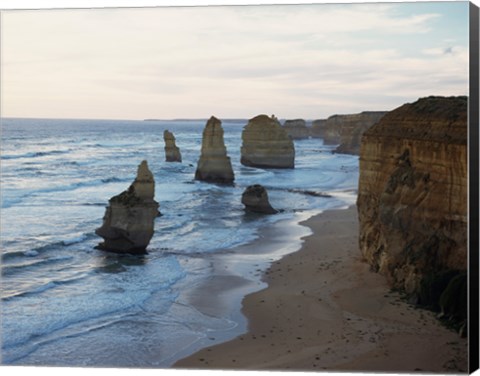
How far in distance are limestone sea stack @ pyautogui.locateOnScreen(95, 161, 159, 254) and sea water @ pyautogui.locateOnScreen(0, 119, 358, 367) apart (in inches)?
17.6

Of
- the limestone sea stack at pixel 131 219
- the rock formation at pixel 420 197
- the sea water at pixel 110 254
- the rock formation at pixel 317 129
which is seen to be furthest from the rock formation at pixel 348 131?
the rock formation at pixel 420 197

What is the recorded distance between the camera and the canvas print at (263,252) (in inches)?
522

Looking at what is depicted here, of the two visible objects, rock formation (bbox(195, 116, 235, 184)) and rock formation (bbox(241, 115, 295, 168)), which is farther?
rock formation (bbox(241, 115, 295, 168))

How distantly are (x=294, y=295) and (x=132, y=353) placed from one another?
4.89m

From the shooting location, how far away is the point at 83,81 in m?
16.1

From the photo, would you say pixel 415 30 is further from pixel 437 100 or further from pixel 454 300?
pixel 454 300

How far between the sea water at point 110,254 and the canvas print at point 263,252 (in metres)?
0.09

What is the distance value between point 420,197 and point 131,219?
31.2 ft

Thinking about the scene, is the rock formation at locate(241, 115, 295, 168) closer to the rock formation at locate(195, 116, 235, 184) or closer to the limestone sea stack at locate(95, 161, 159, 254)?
the rock formation at locate(195, 116, 235, 184)

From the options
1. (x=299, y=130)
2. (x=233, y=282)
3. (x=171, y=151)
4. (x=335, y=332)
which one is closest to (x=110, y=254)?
(x=233, y=282)

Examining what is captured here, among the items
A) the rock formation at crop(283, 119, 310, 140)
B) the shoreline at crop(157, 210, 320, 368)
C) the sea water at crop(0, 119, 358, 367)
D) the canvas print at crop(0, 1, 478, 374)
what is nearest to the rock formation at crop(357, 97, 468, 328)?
the canvas print at crop(0, 1, 478, 374)

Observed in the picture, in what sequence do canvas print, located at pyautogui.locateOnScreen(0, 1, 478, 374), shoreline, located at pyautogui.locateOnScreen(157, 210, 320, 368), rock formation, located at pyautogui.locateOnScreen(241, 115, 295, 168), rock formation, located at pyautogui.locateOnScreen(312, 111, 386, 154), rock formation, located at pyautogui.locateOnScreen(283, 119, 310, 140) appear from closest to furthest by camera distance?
canvas print, located at pyautogui.locateOnScreen(0, 1, 478, 374) → shoreline, located at pyautogui.locateOnScreen(157, 210, 320, 368) → rock formation, located at pyautogui.locateOnScreen(241, 115, 295, 168) → rock formation, located at pyautogui.locateOnScreen(312, 111, 386, 154) → rock formation, located at pyautogui.locateOnScreen(283, 119, 310, 140)

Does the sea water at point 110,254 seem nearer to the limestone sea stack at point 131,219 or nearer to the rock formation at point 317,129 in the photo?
the limestone sea stack at point 131,219

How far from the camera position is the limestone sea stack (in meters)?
21.8
